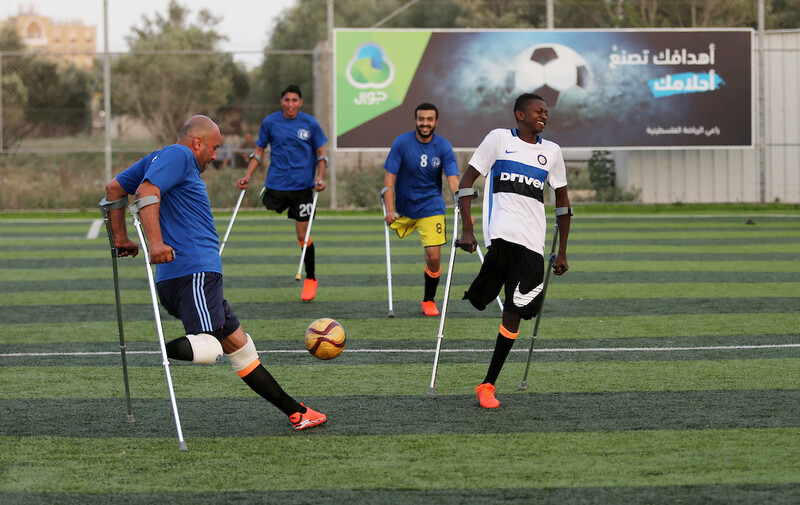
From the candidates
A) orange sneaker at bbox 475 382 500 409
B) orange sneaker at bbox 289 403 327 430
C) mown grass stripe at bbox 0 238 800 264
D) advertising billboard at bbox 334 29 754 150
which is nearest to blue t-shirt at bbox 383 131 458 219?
orange sneaker at bbox 475 382 500 409

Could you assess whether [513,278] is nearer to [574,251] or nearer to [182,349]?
[182,349]

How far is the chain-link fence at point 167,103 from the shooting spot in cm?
2433

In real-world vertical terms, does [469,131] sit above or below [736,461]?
above

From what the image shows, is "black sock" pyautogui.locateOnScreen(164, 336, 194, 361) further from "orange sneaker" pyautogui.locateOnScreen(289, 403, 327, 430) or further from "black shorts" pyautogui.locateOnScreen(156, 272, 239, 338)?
"orange sneaker" pyautogui.locateOnScreen(289, 403, 327, 430)

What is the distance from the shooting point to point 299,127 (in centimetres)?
1179

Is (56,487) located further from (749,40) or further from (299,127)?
→ (749,40)

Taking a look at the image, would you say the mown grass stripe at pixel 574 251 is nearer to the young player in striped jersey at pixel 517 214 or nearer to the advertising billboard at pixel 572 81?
the advertising billboard at pixel 572 81

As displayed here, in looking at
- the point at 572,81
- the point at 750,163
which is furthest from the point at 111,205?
the point at 750,163

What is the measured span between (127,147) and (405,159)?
55.5 ft

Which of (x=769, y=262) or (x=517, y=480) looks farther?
(x=769, y=262)

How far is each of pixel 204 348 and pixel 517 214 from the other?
2263mm

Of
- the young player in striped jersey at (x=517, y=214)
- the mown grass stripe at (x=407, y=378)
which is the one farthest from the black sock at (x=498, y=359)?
the mown grass stripe at (x=407, y=378)

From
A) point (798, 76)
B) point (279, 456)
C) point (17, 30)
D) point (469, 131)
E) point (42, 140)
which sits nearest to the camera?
point (279, 456)

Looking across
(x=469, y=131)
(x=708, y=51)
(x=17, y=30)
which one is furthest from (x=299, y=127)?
(x=17, y=30)
